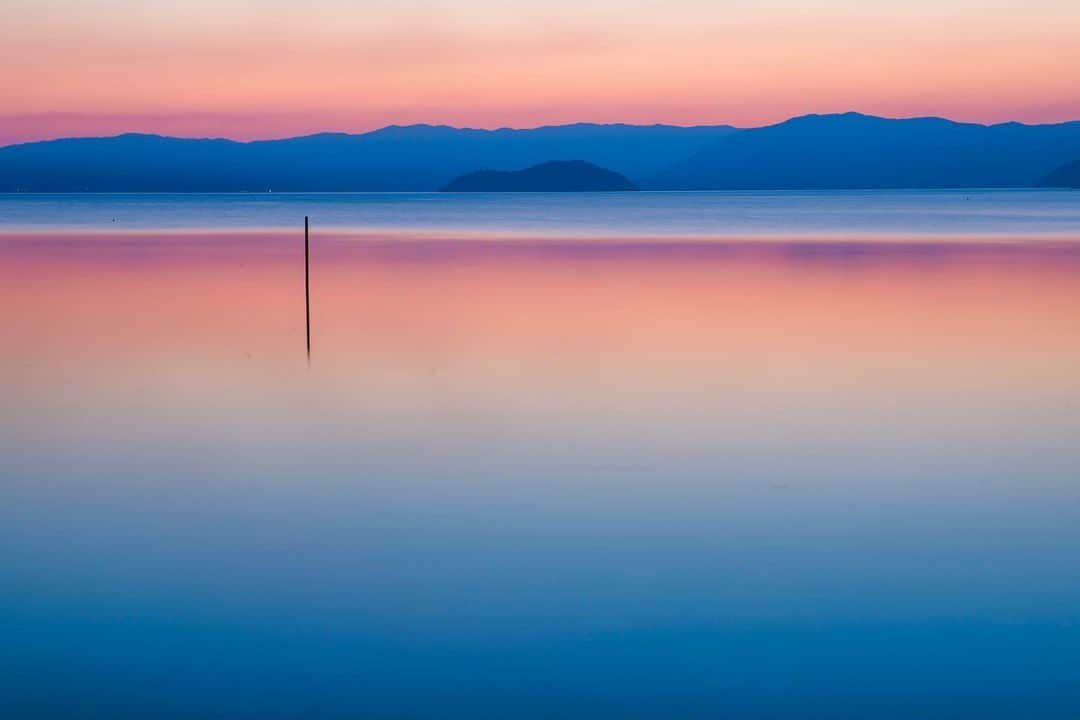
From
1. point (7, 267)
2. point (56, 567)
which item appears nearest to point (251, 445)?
point (56, 567)

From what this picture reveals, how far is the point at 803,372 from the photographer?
1497 centimetres

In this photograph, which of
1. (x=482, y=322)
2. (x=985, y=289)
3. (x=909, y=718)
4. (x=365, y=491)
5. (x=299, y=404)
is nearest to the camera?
(x=909, y=718)

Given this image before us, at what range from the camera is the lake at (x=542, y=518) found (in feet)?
19.1

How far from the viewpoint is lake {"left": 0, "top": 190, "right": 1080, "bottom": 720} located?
19.1 feet

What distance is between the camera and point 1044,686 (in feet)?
18.9

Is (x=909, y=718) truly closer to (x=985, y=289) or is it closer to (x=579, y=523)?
(x=579, y=523)

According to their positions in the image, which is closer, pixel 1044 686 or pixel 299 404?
pixel 1044 686

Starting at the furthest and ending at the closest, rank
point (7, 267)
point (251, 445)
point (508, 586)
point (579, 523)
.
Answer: point (7, 267)
point (251, 445)
point (579, 523)
point (508, 586)

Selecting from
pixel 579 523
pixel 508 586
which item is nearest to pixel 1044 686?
pixel 508 586

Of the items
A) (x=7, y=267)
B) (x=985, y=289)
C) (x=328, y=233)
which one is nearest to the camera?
(x=985, y=289)

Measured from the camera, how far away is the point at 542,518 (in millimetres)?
8516

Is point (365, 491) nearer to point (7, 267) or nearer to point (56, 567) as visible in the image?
point (56, 567)

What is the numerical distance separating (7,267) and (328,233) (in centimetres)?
2566

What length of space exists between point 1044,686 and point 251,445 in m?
7.07
